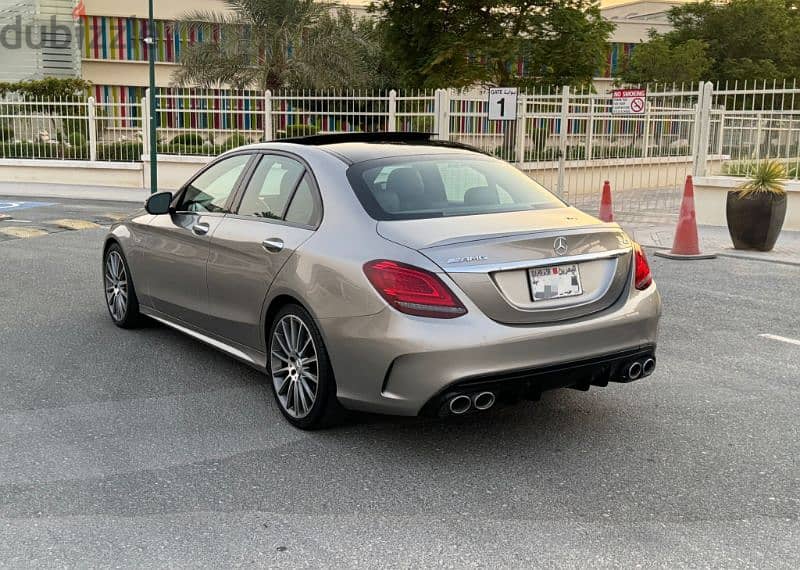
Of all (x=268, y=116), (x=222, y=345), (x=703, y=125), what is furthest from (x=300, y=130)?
(x=222, y=345)

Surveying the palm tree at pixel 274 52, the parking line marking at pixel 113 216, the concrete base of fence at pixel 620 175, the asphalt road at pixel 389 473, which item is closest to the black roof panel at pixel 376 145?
the asphalt road at pixel 389 473

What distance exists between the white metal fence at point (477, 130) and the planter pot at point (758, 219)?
3.60m

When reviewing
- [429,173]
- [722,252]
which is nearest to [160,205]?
[429,173]

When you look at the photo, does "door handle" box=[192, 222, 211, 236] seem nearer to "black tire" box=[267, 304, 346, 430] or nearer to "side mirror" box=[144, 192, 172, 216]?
"side mirror" box=[144, 192, 172, 216]

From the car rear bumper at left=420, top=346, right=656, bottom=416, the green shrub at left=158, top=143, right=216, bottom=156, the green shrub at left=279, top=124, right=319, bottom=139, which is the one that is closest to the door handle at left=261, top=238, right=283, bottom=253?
the car rear bumper at left=420, top=346, right=656, bottom=416

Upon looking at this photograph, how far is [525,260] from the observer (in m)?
4.21

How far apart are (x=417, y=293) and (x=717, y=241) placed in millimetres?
9556

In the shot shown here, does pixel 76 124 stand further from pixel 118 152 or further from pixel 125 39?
pixel 125 39

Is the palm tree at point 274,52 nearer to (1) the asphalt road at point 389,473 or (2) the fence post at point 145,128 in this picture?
(2) the fence post at point 145,128

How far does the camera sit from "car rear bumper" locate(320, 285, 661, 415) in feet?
13.2

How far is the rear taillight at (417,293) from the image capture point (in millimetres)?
4078

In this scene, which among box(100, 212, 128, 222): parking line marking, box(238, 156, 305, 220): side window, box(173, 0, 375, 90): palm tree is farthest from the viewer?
box(173, 0, 375, 90): palm tree

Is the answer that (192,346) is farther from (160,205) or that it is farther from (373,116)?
(373,116)

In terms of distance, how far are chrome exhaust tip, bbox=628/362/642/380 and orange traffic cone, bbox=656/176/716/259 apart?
22.3 feet
